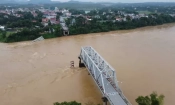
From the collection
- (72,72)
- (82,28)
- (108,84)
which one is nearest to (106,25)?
(82,28)

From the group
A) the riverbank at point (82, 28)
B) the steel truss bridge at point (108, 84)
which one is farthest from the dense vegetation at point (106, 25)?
the steel truss bridge at point (108, 84)

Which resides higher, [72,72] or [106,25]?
[106,25]

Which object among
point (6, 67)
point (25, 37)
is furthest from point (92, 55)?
point (25, 37)

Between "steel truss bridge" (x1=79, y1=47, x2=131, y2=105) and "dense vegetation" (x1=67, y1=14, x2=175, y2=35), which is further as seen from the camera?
"dense vegetation" (x1=67, y1=14, x2=175, y2=35)

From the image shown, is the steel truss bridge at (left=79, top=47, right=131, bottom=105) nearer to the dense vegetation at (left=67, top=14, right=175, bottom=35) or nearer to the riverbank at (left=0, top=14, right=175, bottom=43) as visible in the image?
the riverbank at (left=0, top=14, right=175, bottom=43)

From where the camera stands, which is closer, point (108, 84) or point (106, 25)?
point (108, 84)

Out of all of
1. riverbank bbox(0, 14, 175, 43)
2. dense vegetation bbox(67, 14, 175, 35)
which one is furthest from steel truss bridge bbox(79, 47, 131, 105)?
dense vegetation bbox(67, 14, 175, 35)

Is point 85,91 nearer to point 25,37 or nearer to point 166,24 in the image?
point 25,37

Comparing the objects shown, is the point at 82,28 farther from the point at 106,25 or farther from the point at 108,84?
the point at 108,84

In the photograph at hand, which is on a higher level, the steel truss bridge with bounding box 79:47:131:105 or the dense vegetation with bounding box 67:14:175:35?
the steel truss bridge with bounding box 79:47:131:105

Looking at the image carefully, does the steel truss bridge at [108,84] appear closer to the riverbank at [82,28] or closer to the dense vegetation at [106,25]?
the riverbank at [82,28]
